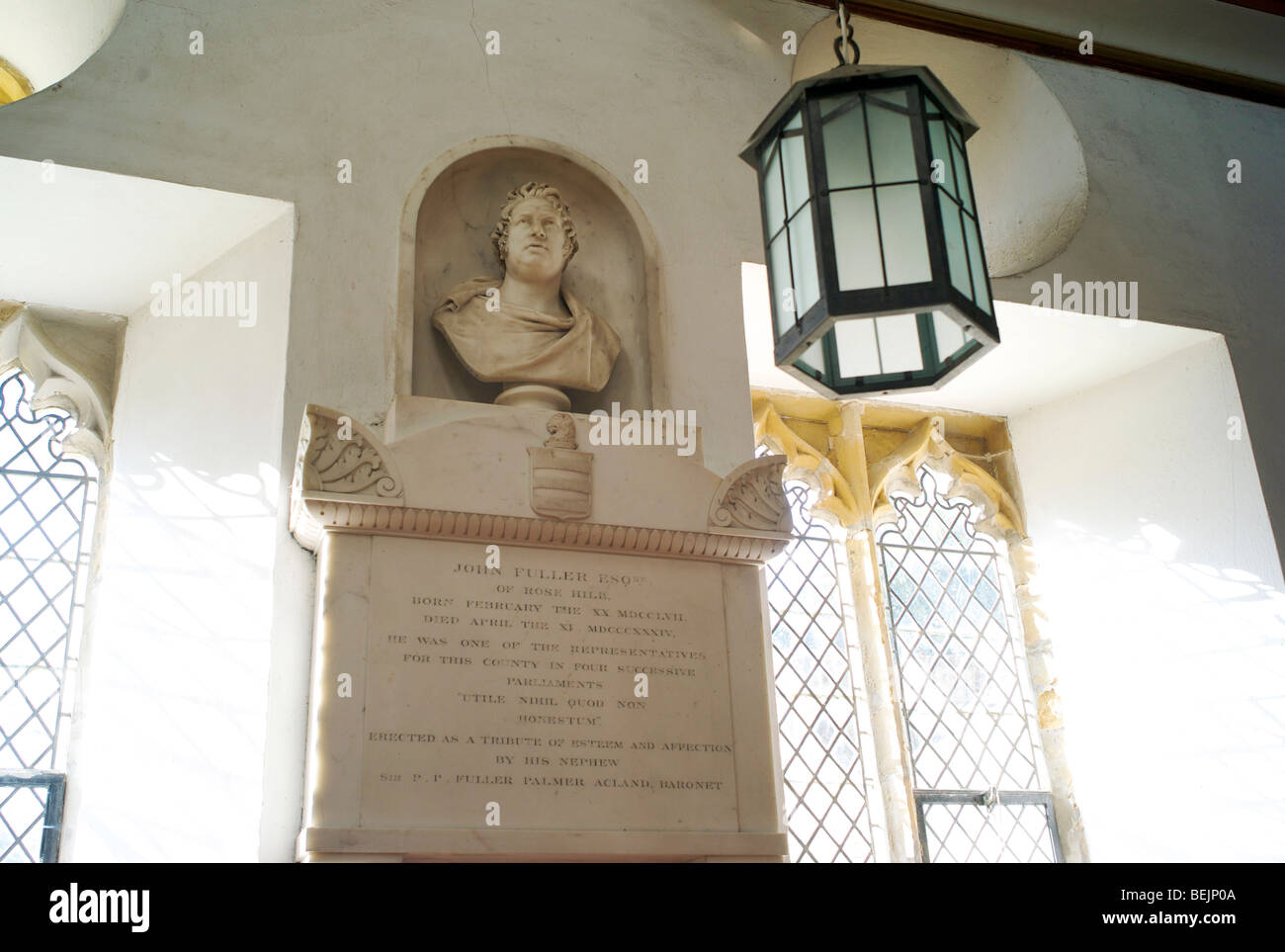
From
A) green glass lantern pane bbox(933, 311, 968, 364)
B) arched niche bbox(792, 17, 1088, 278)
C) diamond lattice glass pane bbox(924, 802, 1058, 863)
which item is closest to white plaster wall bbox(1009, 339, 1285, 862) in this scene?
diamond lattice glass pane bbox(924, 802, 1058, 863)

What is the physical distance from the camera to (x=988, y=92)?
6.38 m

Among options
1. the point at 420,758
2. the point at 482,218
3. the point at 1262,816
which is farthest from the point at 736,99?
the point at 1262,816

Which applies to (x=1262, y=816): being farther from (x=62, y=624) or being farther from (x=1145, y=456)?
(x=62, y=624)

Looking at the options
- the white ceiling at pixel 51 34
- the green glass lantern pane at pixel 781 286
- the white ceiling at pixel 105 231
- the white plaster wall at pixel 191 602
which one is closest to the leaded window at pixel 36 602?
the white plaster wall at pixel 191 602

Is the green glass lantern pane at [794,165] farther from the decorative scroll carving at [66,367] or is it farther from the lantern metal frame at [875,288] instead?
the decorative scroll carving at [66,367]

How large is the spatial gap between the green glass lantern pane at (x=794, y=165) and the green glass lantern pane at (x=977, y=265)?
395 millimetres

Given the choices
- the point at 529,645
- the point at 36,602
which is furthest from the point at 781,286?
the point at 36,602

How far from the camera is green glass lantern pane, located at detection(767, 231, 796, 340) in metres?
2.97

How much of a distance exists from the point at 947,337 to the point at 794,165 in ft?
1.82

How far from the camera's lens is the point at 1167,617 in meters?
5.70

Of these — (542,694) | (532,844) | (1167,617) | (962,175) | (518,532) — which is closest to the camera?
(962,175)

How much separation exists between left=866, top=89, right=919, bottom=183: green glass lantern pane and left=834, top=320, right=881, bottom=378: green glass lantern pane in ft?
1.14

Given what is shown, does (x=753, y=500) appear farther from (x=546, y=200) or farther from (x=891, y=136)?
(x=891, y=136)

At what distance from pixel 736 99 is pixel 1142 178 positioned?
2105mm
